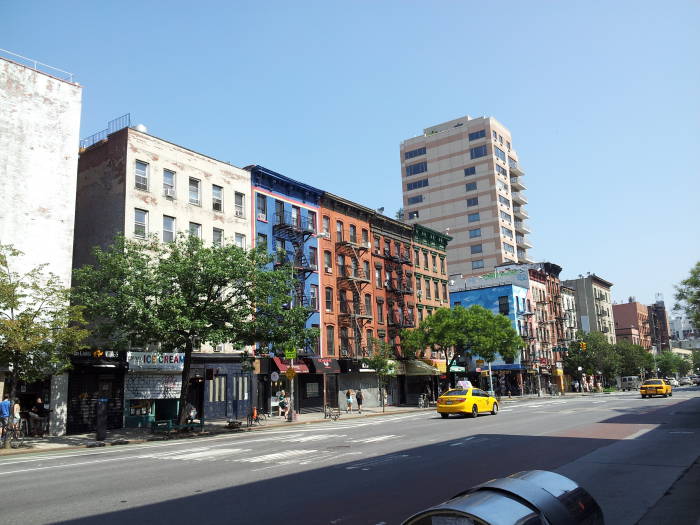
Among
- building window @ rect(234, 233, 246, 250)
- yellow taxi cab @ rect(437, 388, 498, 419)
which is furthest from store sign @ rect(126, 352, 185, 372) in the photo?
yellow taxi cab @ rect(437, 388, 498, 419)

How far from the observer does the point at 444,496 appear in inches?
389

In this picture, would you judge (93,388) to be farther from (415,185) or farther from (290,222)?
(415,185)

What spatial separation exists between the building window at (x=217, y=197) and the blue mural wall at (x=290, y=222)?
9.22ft

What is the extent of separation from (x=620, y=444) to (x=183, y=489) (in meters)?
12.7

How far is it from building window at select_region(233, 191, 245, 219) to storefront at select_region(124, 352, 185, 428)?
1115 cm

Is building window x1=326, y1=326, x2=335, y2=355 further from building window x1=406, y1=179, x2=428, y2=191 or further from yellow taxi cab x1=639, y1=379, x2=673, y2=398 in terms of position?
building window x1=406, y1=179, x2=428, y2=191

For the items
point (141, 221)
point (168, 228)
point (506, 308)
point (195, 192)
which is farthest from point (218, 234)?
point (506, 308)

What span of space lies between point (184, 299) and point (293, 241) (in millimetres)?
18608

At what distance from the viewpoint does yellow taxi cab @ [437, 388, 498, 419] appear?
2995 cm

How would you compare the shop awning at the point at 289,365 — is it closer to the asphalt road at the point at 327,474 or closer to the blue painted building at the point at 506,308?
the asphalt road at the point at 327,474

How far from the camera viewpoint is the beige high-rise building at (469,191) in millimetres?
90125

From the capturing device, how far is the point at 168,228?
35.6 metres

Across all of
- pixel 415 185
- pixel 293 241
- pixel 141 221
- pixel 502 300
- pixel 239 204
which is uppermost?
pixel 415 185

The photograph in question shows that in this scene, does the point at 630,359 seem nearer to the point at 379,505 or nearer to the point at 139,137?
the point at 139,137
